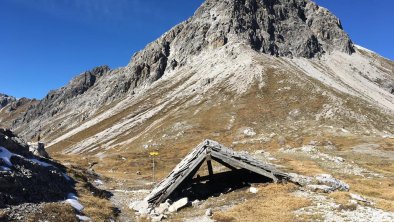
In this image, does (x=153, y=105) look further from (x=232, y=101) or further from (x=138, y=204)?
(x=138, y=204)

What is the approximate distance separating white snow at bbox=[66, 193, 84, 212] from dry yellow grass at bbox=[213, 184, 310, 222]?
10099mm

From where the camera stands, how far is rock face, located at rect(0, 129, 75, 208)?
25.4 m

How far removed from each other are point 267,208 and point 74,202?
1457 centimetres

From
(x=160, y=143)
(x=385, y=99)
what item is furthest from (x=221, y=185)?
(x=385, y=99)

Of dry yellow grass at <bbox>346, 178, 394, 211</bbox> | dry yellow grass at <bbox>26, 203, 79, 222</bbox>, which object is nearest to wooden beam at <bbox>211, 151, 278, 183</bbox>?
dry yellow grass at <bbox>346, 178, 394, 211</bbox>

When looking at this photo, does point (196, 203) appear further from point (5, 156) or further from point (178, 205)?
point (5, 156)

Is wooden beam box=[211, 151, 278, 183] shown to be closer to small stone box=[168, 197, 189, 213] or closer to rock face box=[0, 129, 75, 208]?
small stone box=[168, 197, 189, 213]

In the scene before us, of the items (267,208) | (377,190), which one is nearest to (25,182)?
(267,208)

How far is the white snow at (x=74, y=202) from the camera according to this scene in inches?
1099

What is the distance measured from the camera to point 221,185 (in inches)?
1487

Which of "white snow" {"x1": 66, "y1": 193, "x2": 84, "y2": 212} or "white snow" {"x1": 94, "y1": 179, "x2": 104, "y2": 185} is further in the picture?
"white snow" {"x1": 94, "y1": 179, "x2": 104, "y2": 185}

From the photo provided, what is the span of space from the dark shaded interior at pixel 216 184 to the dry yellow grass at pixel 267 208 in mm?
4936

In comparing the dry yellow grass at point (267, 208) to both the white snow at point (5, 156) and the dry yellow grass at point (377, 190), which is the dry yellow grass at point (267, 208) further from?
the white snow at point (5, 156)

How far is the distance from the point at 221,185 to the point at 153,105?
499 ft
